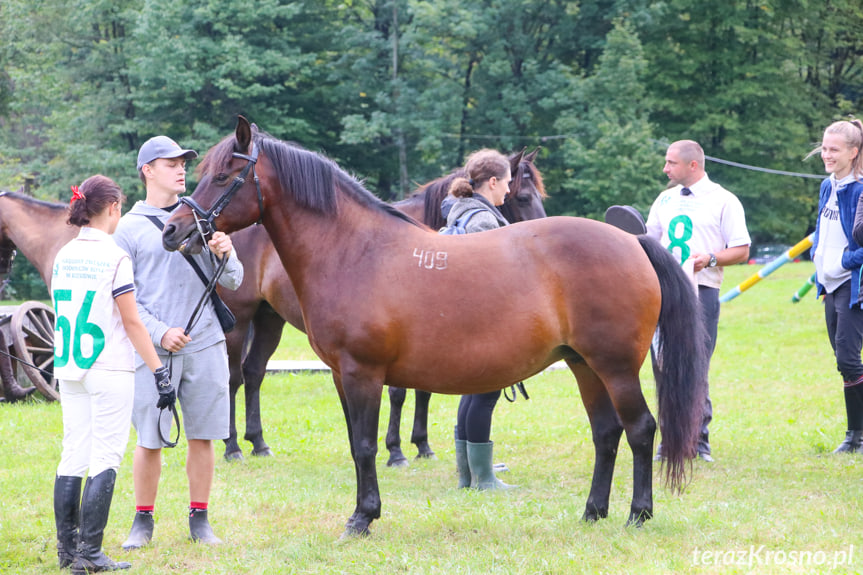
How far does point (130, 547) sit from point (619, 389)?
282 cm

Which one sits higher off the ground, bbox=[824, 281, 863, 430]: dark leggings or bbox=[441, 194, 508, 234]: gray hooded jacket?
bbox=[441, 194, 508, 234]: gray hooded jacket

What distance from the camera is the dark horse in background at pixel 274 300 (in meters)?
6.83

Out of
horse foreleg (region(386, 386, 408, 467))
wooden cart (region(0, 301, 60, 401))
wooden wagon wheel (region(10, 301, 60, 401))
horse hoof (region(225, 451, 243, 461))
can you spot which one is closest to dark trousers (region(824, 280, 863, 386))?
horse foreleg (region(386, 386, 408, 467))

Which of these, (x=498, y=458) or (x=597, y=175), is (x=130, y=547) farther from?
(x=597, y=175)

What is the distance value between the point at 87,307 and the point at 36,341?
664 cm

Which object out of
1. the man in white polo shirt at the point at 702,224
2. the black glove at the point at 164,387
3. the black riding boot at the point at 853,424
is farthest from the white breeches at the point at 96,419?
the black riding boot at the point at 853,424

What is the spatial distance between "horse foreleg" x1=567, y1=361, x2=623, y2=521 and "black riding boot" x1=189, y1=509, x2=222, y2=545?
2141mm

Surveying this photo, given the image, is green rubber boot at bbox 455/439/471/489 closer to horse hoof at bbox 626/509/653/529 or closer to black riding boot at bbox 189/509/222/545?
horse hoof at bbox 626/509/653/529

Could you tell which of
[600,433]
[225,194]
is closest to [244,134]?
[225,194]

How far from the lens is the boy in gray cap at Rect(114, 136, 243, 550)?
4.48m

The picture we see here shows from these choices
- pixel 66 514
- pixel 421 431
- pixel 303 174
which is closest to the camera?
pixel 66 514

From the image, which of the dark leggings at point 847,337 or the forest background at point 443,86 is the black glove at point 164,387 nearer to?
the dark leggings at point 847,337

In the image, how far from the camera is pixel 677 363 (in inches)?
186

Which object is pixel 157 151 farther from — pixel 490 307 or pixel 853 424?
pixel 853 424
